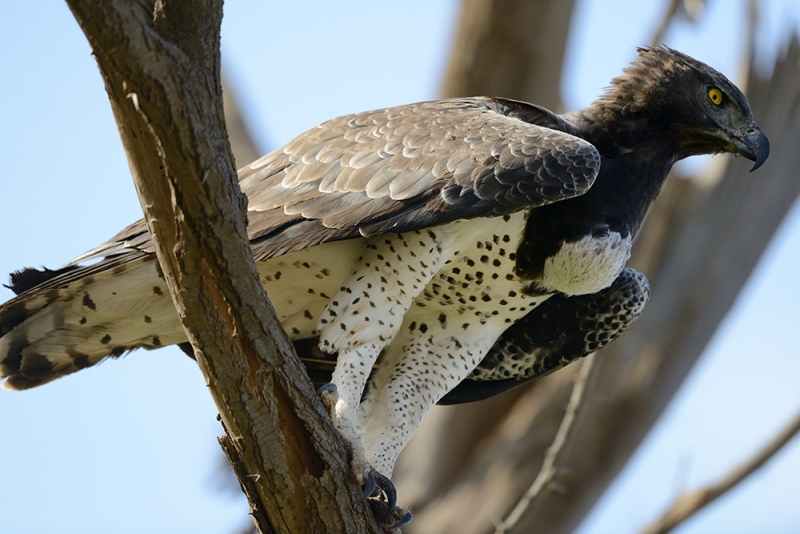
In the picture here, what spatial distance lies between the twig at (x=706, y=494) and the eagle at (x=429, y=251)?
6.51ft

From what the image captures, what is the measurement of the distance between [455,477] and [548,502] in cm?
112

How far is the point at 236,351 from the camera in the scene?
344cm

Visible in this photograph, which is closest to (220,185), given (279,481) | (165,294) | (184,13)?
(184,13)

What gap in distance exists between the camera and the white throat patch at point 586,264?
4645 millimetres

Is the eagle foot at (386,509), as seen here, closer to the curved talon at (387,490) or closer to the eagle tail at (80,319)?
the curved talon at (387,490)

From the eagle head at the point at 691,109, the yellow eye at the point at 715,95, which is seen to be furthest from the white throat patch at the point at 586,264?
the yellow eye at the point at 715,95

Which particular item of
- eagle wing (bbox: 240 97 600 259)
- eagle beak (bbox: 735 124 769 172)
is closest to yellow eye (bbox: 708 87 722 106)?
eagle beak (bbox: 735 124 769 172)

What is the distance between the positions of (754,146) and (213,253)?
3.10 metres

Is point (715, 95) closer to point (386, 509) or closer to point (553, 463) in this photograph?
point (553, 463)

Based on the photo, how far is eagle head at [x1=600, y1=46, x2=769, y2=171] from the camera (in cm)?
504

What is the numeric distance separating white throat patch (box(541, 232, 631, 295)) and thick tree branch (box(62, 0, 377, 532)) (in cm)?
161

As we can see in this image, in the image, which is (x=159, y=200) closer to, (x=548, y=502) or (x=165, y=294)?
(x=165, y=294)

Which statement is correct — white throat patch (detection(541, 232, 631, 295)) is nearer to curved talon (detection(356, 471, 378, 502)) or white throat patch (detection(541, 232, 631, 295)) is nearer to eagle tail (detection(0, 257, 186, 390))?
curved talon (detection(356, 471, 378, 502))

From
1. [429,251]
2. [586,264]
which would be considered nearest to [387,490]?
[429,251]
